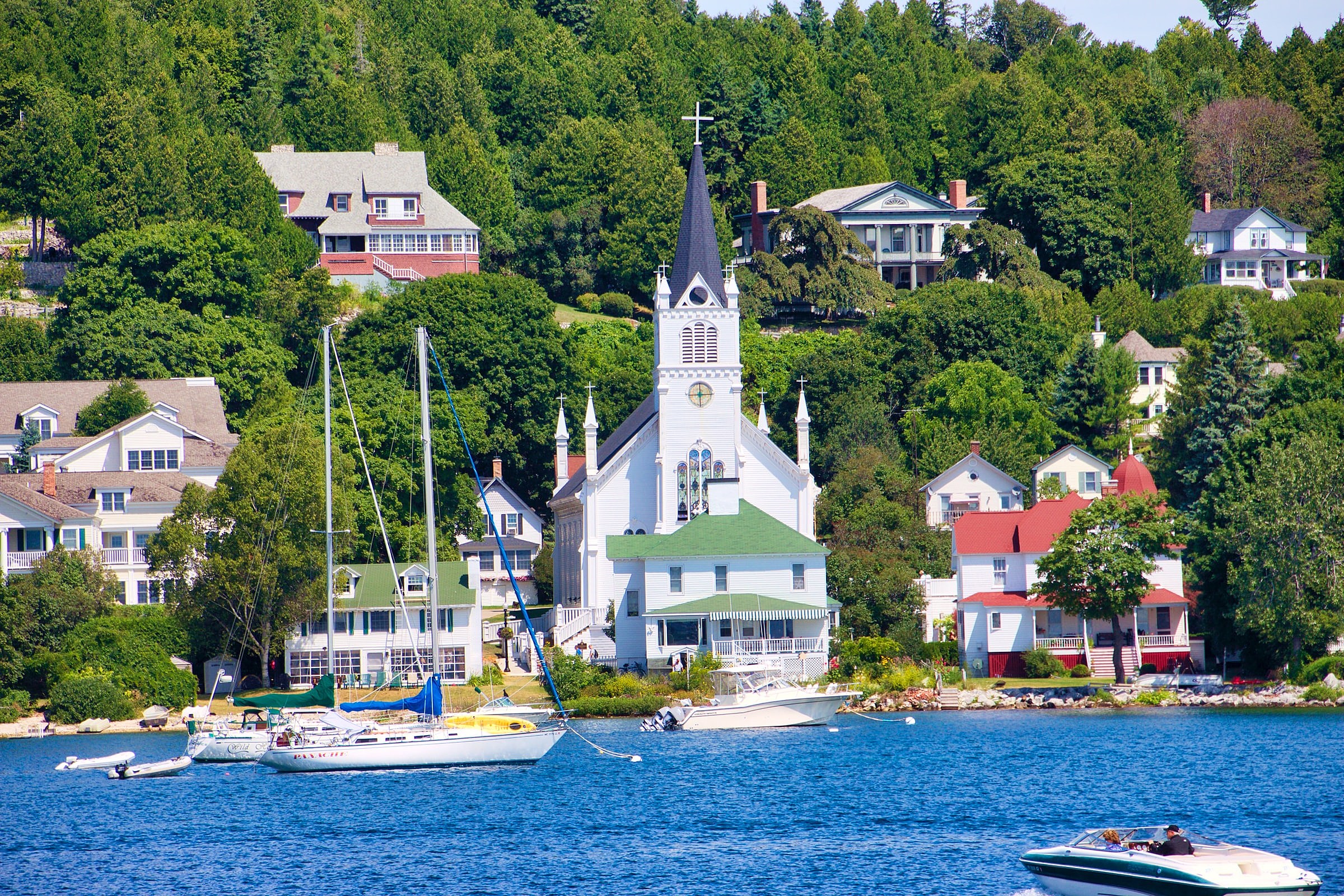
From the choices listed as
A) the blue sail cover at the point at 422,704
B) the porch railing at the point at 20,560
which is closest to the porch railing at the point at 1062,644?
the blue sail cover at the point at 422,704

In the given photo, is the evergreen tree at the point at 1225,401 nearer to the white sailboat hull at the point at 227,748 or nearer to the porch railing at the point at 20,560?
the white sailboat hull at the point at 227,748

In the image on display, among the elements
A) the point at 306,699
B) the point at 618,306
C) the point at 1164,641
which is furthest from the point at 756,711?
the point at 618,306

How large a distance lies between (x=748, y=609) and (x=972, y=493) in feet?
72.7

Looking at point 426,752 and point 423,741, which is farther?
point 426,752

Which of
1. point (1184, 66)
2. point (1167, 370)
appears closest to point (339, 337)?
point (1167, 370)

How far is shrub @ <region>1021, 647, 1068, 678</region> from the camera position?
236ft

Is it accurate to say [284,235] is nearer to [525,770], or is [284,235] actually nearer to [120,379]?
[120,379]

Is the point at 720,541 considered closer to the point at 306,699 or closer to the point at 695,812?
the point at 306,699

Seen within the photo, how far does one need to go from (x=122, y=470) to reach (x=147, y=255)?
20686mm

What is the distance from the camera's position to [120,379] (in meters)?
93.0

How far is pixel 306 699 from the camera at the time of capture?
5778 centimetres

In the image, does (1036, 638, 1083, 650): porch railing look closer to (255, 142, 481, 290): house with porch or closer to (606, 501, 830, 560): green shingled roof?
(606, 501, 830, 560): green shingled roof

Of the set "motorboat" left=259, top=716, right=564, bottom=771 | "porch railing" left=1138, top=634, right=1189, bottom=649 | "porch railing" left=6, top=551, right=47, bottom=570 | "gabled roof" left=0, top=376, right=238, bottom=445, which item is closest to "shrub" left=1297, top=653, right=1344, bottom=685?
"porch railing" left=1138, top=634, right=1189, bottom=649

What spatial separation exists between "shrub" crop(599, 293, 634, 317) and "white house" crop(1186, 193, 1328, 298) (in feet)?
132
